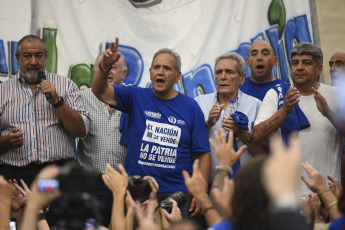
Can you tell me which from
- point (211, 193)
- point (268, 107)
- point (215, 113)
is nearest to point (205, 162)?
point (215, 113)

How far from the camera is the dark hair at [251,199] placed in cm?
222

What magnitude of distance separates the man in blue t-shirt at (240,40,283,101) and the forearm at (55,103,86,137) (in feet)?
5.16

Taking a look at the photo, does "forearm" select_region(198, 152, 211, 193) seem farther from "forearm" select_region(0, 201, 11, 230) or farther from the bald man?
"forearm" select_region(0, 201, 11, 230)

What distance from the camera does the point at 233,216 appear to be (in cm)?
232

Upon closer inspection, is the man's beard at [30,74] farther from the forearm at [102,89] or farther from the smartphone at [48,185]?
the smartphone at [48,185]

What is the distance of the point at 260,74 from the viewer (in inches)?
227

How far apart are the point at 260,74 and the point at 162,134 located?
4.47 feet

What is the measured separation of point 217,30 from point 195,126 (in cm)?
216

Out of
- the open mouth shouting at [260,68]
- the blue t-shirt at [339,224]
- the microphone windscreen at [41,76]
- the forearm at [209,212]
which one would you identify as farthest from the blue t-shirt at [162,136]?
the blue t-shirt at [339,224]

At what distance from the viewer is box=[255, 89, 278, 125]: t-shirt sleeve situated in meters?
5.09

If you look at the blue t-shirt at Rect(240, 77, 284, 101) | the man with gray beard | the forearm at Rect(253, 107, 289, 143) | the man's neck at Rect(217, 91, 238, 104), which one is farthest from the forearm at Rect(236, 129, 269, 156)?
the man with gray beard

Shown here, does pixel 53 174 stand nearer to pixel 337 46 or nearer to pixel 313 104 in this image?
pixel 313 104

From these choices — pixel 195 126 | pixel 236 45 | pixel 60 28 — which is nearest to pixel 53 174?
pixel 195 126

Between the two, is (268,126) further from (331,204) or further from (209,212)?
(209,212)
